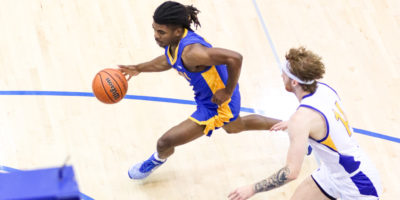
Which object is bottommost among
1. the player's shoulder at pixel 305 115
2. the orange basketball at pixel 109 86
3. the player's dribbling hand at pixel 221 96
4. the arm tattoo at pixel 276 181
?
the arm tattoo at pixel 276 181

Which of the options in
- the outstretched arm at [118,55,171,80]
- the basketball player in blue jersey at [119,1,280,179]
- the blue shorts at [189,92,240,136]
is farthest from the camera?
the outstretched arm at [118,55,171,80]

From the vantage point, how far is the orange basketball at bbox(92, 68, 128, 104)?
4.09 m

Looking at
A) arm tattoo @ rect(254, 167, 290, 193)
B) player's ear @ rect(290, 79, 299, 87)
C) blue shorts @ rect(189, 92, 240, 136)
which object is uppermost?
player's ear @ rect(290, 79, 299, 87)

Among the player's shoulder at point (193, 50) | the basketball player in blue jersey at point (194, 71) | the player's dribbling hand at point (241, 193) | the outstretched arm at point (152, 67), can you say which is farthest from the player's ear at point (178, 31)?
the player's dribbling hand at point (241, 193)

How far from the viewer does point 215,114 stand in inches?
159

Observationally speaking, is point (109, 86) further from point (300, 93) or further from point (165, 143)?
point (300, 93)

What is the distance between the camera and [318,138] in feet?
10.9

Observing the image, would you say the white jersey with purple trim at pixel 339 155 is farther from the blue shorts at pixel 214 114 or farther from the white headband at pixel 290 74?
the blue shorts at pixel 214 114

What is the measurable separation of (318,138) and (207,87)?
38.9 inches

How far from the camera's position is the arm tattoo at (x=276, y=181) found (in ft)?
10.5

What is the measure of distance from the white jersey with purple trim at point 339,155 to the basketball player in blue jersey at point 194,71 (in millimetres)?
641

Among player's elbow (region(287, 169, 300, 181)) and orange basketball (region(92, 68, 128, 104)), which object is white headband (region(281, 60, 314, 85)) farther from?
orange basketball (region(92, 68, 128, 104))

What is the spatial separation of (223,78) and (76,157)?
158 centimetres

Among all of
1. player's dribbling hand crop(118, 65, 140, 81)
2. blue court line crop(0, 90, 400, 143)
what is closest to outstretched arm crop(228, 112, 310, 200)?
player's dribbling hand crop(118, 65, 140, 81)
